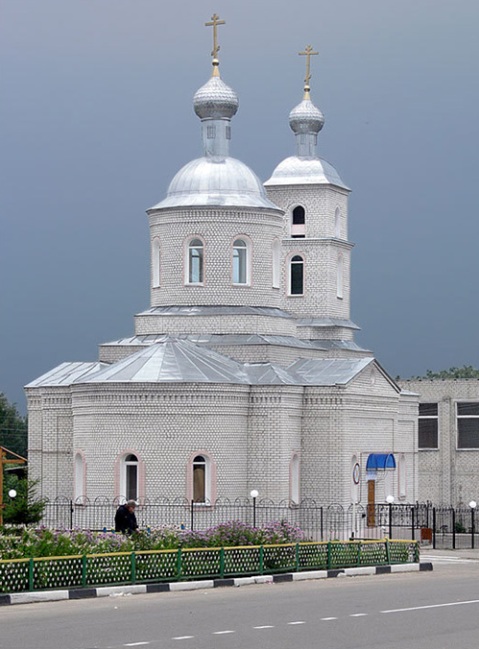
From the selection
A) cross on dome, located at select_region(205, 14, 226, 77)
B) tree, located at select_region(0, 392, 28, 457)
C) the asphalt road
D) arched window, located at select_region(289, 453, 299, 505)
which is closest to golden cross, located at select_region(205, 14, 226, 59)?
cross on dome, located at select_region(205, 14, 226, 77)

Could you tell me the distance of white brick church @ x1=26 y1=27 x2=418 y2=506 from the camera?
3578 cm

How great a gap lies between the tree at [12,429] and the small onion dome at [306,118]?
28075 millimetres

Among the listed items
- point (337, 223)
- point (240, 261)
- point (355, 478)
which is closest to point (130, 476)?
point (355, 478)

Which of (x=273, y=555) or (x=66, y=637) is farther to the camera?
(x=273, y=555)

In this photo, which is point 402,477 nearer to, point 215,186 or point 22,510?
point 215,186

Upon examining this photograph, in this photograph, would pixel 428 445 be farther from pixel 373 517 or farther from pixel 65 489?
pixel 65 489

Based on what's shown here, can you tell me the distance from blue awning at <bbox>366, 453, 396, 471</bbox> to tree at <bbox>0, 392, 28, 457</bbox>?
31.1 metres

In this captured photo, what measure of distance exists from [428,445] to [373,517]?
39.2ft

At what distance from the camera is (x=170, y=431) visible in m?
35.6

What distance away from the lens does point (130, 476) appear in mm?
35906

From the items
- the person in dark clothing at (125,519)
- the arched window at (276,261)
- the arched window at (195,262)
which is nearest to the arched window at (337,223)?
the arched window at (276,261)

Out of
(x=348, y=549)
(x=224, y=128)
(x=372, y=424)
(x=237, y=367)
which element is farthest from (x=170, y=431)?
→ (x=348, y=549)

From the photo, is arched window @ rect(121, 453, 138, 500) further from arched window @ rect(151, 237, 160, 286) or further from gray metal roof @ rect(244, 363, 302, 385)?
arched window @ rect(151, 237, 160, 286)

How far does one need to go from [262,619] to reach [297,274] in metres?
26.8
